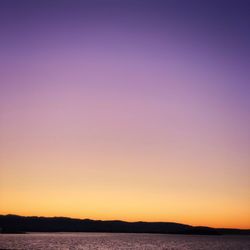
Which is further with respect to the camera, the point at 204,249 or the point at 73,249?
the point at 204,249

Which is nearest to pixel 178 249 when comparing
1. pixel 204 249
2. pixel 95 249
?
pixel 204 249

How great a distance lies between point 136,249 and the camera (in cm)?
17288

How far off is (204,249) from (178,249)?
42.0ft

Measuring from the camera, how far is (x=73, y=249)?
161 m

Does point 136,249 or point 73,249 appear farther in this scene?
point 136,249

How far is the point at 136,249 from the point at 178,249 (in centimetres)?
1739

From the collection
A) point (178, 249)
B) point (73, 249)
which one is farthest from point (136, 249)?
point (73, 249)

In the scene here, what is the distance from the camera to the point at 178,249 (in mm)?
170125

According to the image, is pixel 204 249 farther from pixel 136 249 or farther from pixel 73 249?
pixel 73 249

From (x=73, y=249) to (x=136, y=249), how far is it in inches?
1095

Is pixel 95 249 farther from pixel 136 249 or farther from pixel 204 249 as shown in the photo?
pixel 204 249

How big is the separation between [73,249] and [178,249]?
4303 centimetres

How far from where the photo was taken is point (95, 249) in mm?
166000

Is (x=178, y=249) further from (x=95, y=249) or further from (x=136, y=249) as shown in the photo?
(x=95, y=249)
